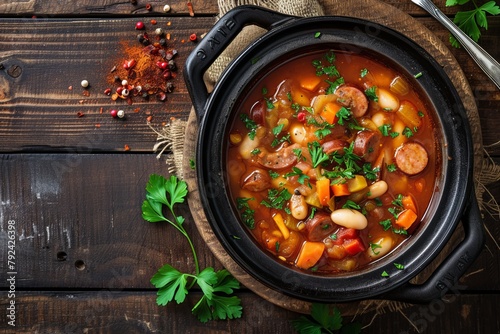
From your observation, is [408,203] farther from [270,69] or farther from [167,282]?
[167,282]

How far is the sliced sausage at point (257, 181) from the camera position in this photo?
258 centimetres

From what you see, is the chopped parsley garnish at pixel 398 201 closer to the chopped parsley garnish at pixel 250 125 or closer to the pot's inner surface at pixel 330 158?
the pot's inner surface at pixel 330 158

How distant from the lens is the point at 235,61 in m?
2.50

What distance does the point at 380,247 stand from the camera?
8.60 feet

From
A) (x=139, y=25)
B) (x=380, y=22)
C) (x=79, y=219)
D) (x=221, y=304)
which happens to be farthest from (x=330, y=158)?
(x=79, y=219)

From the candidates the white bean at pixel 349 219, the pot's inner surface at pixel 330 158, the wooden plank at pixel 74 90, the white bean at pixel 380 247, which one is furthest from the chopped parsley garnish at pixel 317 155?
the wooden plank at pixel 74 90

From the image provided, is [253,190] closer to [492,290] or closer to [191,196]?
[191,196]

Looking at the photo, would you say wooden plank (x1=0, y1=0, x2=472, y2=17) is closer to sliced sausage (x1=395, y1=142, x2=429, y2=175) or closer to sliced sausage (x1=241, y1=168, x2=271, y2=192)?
sliced sausage (x1=241, y1=168, x2=271, y2=192)

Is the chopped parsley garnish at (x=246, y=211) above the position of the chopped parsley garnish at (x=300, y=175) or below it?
below

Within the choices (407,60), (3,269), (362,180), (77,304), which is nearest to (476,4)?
(407,60)

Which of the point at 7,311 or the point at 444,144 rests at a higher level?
the point at 444,144

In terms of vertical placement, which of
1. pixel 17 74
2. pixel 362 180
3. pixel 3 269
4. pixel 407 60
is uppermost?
pixel 17 74

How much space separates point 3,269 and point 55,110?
864 mm

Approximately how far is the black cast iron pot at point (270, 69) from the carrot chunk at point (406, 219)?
2.6 inches
